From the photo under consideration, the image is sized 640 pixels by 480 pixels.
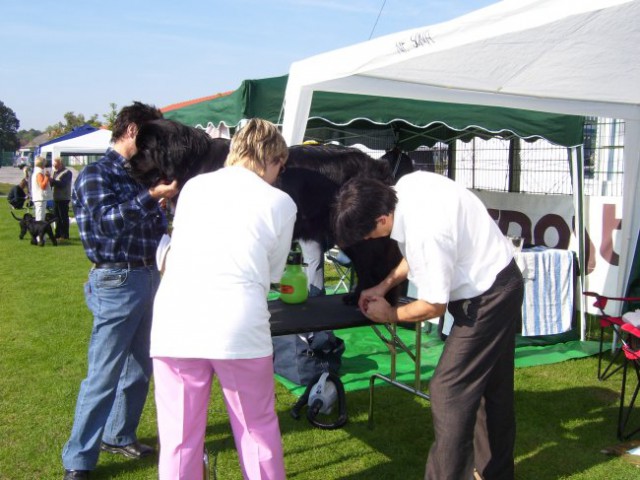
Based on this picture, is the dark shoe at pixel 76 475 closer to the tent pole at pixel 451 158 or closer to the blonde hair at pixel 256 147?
the blonde hair at pixel 256 147

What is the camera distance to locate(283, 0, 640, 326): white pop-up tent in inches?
101

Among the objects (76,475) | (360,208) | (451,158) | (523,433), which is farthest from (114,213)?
(451,158)

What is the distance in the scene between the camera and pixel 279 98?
Result: 4906 mm

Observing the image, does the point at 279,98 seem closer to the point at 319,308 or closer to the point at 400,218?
the point at 319,308

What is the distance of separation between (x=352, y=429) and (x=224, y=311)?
187cm

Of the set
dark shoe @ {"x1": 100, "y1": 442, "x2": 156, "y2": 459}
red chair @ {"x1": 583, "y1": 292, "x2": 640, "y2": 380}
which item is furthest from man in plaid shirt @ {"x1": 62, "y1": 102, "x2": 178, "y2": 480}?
red chair @ {"x1": 583, "y1": 292, "x2": 640, "y2": 380}

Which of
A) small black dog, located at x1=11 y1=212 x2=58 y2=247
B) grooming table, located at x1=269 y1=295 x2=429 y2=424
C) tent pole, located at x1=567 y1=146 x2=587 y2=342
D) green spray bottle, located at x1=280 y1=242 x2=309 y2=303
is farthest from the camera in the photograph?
small black dog, located at x1=11 y1=212 x2=58 y2=247

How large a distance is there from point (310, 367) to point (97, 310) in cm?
170

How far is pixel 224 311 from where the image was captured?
1.64 metres

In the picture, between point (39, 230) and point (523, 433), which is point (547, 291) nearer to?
point (523, 433)

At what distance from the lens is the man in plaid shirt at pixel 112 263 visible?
237 centimetres

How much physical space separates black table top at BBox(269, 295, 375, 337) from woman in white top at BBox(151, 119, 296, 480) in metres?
0.51

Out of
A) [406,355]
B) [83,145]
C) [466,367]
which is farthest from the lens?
[83,145]

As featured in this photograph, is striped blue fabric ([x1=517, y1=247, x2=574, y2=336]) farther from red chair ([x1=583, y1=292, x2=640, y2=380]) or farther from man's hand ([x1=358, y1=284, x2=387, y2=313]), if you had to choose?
man's hand ([x1=358, y1=284, x2=387, y2=313])
